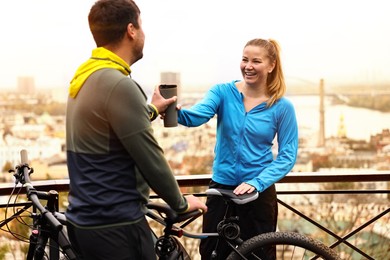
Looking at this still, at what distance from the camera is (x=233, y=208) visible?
2273 millimetres

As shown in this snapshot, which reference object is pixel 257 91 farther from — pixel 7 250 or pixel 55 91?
pixel 55 91

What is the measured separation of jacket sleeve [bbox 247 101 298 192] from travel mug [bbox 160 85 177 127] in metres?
0.32

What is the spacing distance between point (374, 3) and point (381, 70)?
4.23m

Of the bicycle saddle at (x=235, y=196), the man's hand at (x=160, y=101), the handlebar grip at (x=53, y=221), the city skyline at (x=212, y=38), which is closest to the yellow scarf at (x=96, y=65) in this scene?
the handlebar grip at (x=53, y=221)

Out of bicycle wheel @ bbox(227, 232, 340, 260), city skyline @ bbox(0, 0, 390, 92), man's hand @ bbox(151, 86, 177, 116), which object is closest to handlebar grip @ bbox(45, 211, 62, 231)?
man's hand @ bbox(151, 86, 177, 116)

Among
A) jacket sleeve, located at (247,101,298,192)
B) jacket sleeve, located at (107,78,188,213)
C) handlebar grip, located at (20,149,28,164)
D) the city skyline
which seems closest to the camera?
jacket sleeve, located at (107,78,188,213)

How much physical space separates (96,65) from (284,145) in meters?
0.85

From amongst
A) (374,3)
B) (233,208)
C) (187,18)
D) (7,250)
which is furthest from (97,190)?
(374,3)

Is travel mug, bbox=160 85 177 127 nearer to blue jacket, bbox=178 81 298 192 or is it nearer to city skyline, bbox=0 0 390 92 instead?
blue jacket, bbox=178 81 298 192

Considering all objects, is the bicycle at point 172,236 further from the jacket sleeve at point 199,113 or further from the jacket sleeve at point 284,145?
the jacket sleeve at point 199,113

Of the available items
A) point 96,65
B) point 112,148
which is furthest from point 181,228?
point 96,65

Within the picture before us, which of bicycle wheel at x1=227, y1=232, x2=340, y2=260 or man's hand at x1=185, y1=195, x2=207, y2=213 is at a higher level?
man's hand at x1=185, y1=195, x2=207, y2=213

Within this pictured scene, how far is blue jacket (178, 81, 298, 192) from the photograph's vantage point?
2293 mm

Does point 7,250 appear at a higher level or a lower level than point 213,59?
lower
